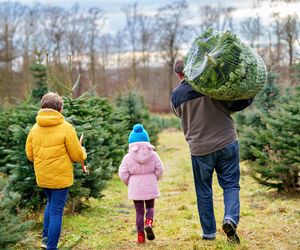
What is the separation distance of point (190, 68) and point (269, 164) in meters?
4.17

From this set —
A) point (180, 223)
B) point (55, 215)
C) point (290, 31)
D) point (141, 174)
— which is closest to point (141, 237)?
point (141, 174)

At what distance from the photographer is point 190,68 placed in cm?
551

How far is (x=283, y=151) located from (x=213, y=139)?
368 centimetres

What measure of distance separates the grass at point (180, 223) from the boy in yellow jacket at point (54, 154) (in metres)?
0.39

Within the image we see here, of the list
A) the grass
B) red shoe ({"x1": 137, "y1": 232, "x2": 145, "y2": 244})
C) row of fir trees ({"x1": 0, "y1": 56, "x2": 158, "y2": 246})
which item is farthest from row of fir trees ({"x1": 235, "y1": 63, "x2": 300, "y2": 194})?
red shoe ({"x1": 137, "y1": 232, "x2": 145, "y2": 244})

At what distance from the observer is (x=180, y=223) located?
7543 mm

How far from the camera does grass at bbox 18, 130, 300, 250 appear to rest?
20.2 feet

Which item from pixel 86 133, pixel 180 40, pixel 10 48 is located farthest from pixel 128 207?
pixel 180 40

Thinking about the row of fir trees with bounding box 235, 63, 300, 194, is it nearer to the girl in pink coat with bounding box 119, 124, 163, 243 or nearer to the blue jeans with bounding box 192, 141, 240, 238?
the blue jeans with bounding box 192, 141, 240, 238

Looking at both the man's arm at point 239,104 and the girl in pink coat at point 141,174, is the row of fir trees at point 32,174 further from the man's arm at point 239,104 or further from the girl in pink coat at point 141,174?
the man's arm at point 239,104

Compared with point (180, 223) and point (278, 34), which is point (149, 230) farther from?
point (278, 34)

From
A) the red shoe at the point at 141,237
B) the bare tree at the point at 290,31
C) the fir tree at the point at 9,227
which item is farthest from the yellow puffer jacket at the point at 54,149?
the bare tree at the point at 290,31

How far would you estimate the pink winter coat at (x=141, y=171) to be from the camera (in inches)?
247

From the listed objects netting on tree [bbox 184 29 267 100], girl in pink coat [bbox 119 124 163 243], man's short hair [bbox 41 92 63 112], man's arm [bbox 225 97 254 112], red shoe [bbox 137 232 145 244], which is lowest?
red shoe [bbox 137 232 145 244]
